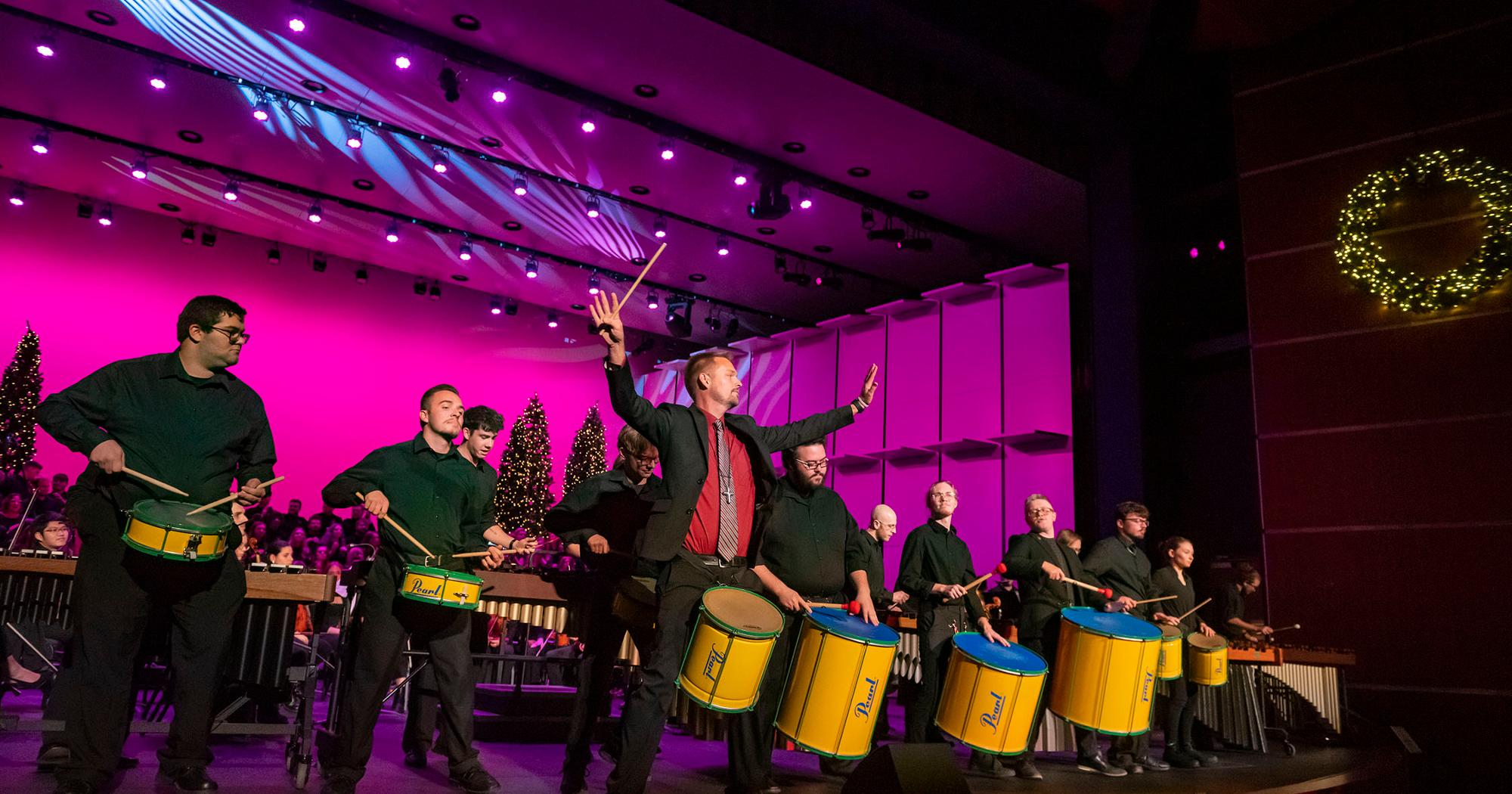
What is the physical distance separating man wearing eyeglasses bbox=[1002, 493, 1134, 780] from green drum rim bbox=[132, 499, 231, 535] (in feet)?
12.1

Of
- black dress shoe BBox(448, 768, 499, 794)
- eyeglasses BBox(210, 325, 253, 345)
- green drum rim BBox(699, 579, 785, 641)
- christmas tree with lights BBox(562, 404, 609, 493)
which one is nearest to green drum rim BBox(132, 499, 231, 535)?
eyeglasses BBox(210, 325, 253, 345)

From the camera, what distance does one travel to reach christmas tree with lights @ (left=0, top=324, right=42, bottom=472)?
10.2 m

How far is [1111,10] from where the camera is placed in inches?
327

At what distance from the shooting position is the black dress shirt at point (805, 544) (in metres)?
4.14

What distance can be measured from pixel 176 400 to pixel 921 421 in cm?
1011

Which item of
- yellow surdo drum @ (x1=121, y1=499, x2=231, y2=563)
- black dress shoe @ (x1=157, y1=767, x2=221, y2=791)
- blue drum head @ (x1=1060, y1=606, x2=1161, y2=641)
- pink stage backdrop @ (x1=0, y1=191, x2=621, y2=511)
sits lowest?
black dress shoe @ (x1=157, y1=767, x2=221, y2=791)

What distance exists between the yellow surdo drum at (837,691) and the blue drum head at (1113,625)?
148cm

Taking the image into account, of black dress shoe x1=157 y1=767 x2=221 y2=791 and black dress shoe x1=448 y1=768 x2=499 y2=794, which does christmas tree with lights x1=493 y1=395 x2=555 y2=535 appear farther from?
black dress shoe x1=157 y1=767 x2=221 y2=791

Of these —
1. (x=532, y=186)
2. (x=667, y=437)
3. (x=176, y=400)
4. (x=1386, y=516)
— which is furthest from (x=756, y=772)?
(x=532, y=186)

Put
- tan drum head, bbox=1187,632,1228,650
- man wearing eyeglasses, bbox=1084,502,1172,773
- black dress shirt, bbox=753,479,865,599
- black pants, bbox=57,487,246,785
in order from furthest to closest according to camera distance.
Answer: tan drum head, bbox=1187,632,1228,650, man wearing eyeglasses, bbox=1084,502,1172,773, black dress shirt, bbox=753,479,865,599, black pants, bbox=57,487,246,785

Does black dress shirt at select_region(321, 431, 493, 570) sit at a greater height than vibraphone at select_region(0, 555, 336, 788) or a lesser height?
greater

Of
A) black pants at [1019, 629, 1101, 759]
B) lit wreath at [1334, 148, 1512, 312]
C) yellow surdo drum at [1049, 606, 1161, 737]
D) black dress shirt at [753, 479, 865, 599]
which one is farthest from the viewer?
lit wreath at [1334, 148, 1512, 312]

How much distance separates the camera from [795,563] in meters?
4.14

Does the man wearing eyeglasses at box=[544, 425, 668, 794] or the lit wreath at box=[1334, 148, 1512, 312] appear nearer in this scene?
the man wearing eyeglasses at box=[544, 425, 668, 794]
